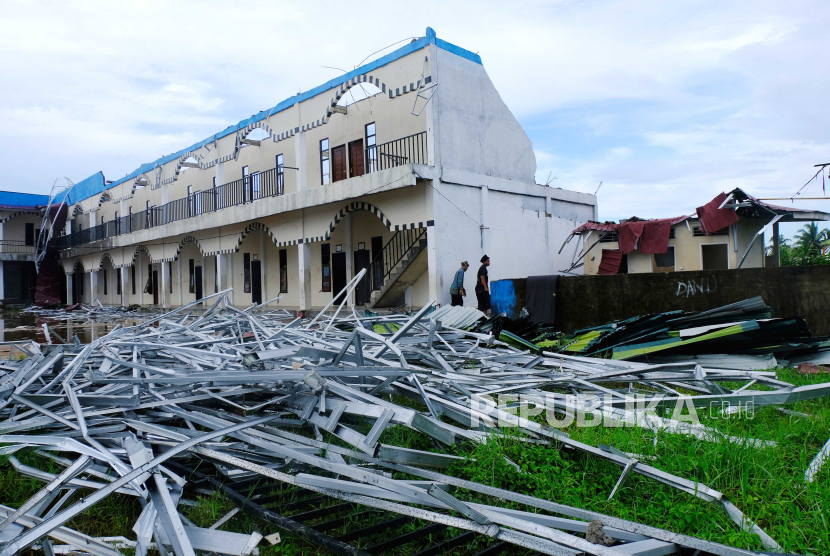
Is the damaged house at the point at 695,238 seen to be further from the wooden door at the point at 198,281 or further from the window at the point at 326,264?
the wooden door at the point at 198,281

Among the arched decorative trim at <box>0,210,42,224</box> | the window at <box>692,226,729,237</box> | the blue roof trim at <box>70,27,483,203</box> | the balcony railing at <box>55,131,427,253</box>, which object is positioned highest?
the blue roof trim at <box>70,27,483,203</box>

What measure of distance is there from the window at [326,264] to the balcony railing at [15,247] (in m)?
24.8

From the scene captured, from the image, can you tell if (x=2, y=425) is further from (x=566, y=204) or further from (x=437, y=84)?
(x=566, y=204)

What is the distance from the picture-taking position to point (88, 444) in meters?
3.07

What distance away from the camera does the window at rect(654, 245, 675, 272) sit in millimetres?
14049

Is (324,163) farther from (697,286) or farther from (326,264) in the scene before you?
(697,286)

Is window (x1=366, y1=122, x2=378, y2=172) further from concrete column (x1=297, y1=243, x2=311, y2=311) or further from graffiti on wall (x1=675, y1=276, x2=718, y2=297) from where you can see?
graffiti on wall (x1=675, y1=276, x2=718, y2=297)

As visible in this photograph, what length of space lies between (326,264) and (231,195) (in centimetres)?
536

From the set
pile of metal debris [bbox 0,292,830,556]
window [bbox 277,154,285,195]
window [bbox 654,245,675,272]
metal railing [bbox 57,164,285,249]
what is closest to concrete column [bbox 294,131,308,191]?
metal railing [bbox 57,164,285,249]

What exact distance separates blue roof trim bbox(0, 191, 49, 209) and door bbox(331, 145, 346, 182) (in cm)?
2630

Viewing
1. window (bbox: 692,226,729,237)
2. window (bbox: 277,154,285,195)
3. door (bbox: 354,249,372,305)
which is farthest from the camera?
window (bbox: 277,154,285,195)

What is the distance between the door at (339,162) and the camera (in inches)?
667

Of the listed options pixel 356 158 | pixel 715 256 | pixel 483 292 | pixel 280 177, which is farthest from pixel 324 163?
pixel 715 256

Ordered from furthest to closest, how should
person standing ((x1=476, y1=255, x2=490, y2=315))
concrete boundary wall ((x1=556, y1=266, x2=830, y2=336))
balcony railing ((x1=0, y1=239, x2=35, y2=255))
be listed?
balcony railing ((x1=0, y1=239, x2=35, y2=255)), person standing ((x1=476, y1=255, x2=490, y2=315)), concrete boundary wall ((x1=556, y1=266, x2=830, y2=336))
